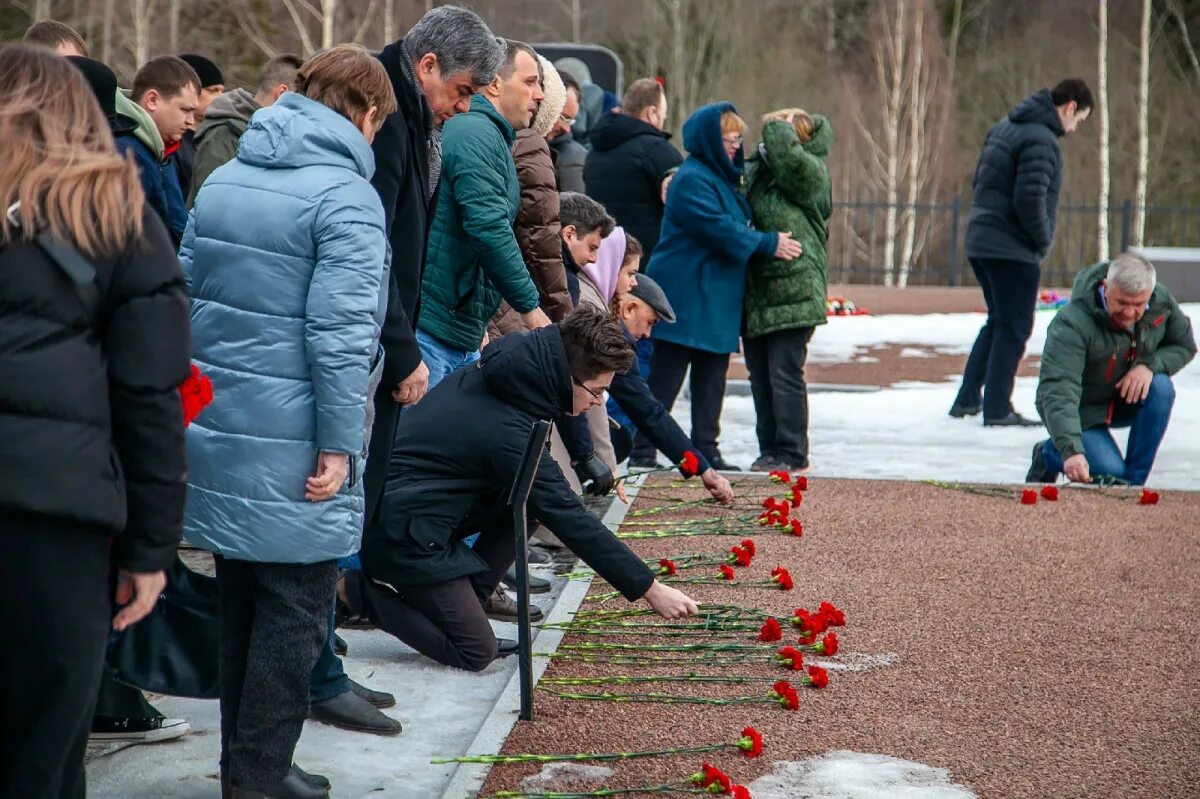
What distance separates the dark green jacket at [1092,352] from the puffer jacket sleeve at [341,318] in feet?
16.5

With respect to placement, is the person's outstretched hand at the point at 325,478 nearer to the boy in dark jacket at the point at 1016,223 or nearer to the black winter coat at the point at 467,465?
the black winter coat at the point at 467,465

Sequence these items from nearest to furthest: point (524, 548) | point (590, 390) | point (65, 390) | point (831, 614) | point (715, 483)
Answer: point (65, 390) < point (524, 548) < point (590, 390) < point (831, 614) < point (715, 483)

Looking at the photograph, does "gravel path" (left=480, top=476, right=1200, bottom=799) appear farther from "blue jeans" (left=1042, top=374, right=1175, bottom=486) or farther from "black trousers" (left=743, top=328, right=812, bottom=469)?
"black trousers" (left=743, top=328, right=812, bottom=469)

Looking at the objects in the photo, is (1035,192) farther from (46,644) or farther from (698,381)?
(46,644)

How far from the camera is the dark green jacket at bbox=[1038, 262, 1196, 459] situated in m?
7.59

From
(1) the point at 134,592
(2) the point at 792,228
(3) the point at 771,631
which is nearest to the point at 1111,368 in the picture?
(2) the point at 792,228

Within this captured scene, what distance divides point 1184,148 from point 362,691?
30.9 m

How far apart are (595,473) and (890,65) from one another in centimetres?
2797

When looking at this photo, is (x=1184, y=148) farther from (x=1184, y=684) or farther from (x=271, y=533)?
(x=271, y=533)

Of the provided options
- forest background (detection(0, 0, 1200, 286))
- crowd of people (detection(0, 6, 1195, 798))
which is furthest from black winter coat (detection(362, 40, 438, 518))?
forest background (detection(0, 0, 1200, 286))

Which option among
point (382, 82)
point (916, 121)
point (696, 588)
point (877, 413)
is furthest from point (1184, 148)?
point (382, 82)

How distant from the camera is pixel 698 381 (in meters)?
8.23

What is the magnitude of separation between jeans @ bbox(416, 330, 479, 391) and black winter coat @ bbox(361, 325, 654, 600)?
30.1 inches

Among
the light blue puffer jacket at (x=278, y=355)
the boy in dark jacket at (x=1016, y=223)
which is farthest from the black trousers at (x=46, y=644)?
the boy in dark jacket at (x=1016, y=223)
